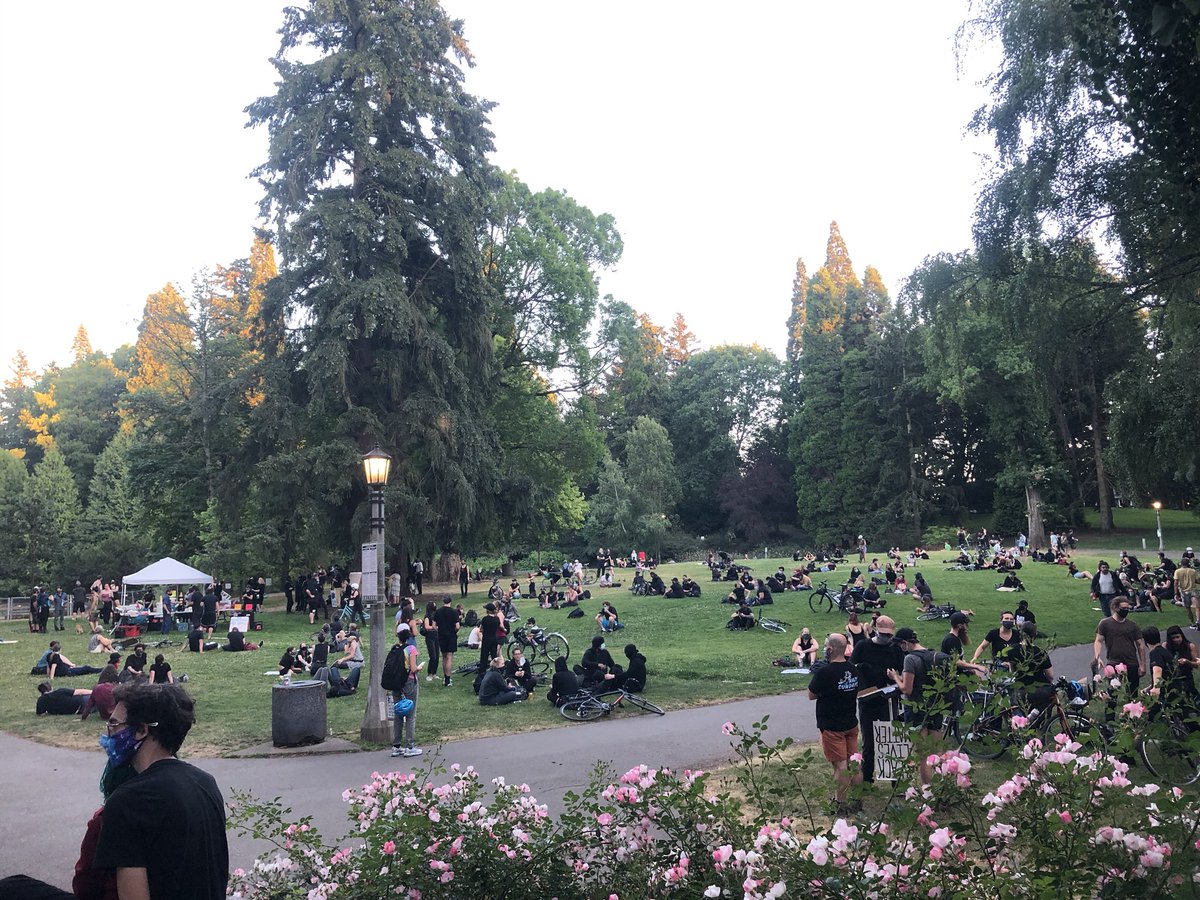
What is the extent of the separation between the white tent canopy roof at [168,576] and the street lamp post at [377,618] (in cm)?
1874

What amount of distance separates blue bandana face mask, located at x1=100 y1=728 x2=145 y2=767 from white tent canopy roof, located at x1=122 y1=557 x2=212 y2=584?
26.7 meters

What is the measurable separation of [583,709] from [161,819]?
1060 cm

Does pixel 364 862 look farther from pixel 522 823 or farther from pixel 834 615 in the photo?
pixel 834 615

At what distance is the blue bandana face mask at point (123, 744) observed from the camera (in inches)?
131

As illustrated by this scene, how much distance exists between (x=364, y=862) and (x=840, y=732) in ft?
15.5

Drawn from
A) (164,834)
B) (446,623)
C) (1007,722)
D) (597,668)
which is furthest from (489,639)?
(164,834)

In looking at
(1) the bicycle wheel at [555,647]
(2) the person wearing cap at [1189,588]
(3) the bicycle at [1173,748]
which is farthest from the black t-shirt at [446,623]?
(2) the person wearing cap at [1189,588]

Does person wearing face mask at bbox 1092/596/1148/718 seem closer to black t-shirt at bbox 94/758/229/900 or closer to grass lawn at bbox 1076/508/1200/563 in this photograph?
black t-shirt at bbox 94/758/229/900

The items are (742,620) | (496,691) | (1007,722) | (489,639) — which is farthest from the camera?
(742,620)

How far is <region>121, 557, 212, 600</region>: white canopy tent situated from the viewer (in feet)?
90.9

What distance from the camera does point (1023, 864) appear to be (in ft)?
10.9

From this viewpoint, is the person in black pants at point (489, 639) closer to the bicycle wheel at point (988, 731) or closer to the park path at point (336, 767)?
the park path at point (336, 767)

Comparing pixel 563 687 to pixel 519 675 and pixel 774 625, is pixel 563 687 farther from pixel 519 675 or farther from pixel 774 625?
pixel 774 625

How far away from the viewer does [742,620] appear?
22656 mm
